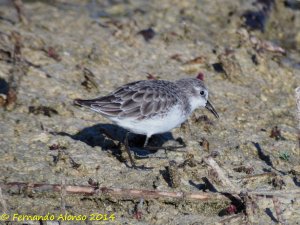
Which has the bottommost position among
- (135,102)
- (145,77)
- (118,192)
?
(145,77)

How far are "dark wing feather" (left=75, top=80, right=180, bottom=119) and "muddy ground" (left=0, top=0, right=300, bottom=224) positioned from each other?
1.98ft

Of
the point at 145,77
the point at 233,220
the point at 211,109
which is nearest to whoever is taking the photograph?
the point at 233,220

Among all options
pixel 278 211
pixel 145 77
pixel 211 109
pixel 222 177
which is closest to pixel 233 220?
pixel 278 211

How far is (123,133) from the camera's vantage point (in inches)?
365

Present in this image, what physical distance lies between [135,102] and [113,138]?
0.73m

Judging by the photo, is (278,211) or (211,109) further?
(211,109)

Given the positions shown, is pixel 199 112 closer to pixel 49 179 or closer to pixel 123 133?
pixel 123 133

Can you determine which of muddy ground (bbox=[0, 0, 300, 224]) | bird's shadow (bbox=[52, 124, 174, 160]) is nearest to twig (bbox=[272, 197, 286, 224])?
muddy ground (bbox=[0, 0, 300, 224])

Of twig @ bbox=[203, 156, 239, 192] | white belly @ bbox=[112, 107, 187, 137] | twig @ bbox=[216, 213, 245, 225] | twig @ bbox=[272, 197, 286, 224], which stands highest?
twig @ bbox=[272, 197, 286, 224]

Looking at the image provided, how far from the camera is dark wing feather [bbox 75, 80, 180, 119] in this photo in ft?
27.2

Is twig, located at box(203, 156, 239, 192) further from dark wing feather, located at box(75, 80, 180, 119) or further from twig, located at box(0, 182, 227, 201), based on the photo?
dark wing feather, located at box(75, 80, 180, 119)

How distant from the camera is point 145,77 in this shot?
10.7 meters

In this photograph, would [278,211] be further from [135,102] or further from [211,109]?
[211,109]

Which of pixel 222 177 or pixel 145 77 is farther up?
pixel 222 177
